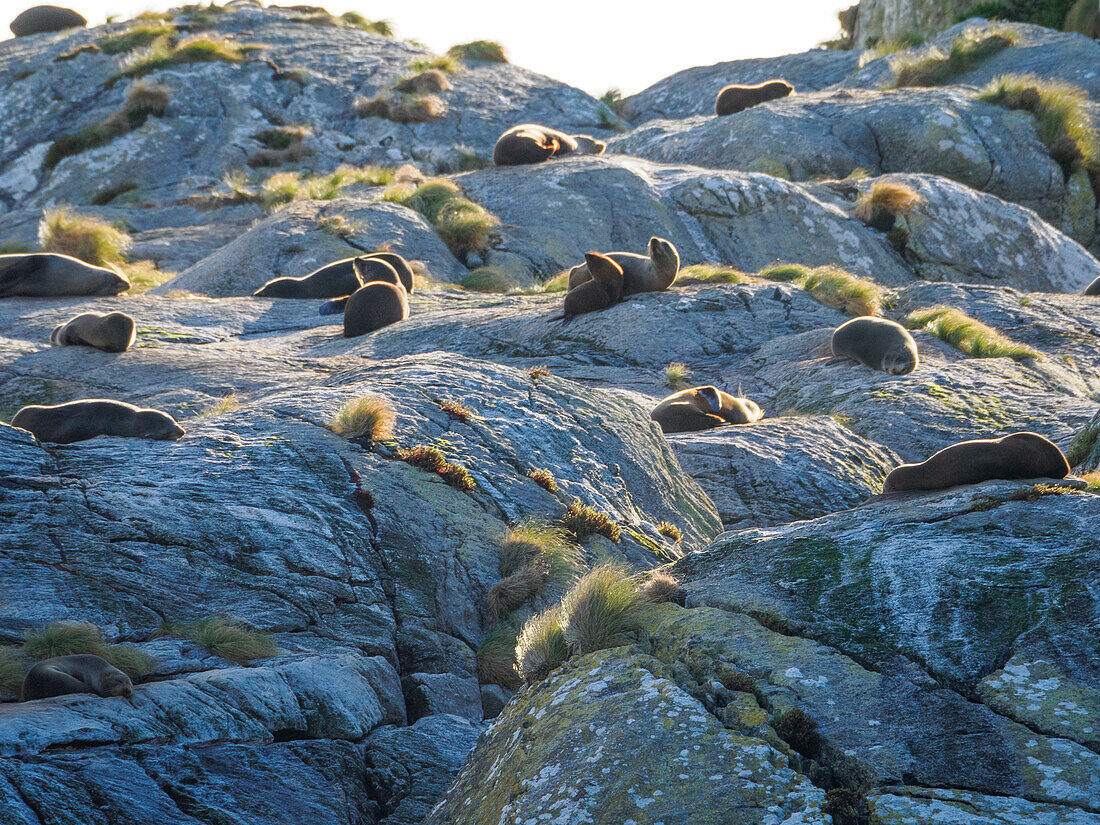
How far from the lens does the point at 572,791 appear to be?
3445 mm

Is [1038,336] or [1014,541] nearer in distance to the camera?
[1014,541]

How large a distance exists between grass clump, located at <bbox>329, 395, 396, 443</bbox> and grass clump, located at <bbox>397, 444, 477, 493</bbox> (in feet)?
0.83

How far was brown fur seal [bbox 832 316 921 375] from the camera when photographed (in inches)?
458

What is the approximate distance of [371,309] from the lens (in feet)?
42.9

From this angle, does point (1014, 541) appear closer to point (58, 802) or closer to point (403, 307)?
point (58, 802)

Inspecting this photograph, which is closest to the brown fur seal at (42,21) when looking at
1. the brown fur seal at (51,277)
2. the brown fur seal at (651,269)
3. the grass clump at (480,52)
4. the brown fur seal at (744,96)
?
the grass clump at (480,52)

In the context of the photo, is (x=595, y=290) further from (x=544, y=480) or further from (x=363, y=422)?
(x=363, y=422)

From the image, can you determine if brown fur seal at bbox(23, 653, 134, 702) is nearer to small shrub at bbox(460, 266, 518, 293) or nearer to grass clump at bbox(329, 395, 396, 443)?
grass clump at bbox(329, 395, 396, 443)

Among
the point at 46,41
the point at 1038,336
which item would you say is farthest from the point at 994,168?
the point at 46,41

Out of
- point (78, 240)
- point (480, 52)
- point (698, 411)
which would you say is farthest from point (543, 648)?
point (480, 52)

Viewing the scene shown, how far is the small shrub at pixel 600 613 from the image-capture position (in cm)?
443

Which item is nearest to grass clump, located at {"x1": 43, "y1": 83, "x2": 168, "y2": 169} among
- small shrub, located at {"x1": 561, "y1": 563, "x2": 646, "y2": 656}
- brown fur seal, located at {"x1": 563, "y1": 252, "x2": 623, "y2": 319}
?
brown fur seal, located at {"x1": 563, "y1": 252, "x2": 623, "y2": 319}

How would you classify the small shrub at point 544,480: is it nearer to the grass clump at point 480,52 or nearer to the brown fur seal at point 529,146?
the brown fur seal at point 529,146

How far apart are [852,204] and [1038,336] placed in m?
8.00
